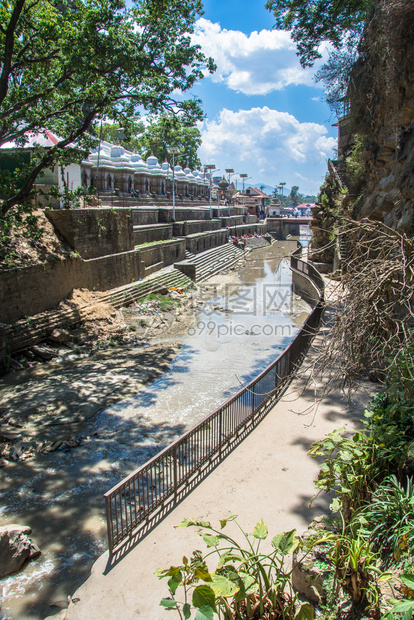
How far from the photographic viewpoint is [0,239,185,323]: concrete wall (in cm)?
1319

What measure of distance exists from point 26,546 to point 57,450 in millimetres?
2945

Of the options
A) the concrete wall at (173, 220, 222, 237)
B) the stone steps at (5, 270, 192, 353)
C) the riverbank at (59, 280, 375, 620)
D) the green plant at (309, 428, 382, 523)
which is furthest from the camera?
the concrete wall at (173, 220, 222, 237)

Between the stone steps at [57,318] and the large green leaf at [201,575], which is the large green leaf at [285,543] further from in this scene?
the stone steps at [57,318]

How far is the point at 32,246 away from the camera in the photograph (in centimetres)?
1488

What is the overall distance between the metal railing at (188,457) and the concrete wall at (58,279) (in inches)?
314

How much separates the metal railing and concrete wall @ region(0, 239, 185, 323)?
7978 mm

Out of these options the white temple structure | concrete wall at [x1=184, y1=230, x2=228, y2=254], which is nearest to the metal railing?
the white temple structure

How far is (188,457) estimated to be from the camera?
673 cm

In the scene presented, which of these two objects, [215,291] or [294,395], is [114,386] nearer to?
[294,395]

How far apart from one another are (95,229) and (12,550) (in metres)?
14.8

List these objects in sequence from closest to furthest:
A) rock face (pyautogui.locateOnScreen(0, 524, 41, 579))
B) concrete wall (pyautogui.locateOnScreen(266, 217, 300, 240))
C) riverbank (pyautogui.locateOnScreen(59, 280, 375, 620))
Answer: riverbank (pyautogui.locateOnScreen(59, 280, 375, 620)) < rock face (pyautogui.locateOnScreen(0, 524, 41, 579)) < concrete wall (pyautogui.locateOnScreen(266, 217, 300, 240))

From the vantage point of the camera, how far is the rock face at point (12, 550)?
16.9ft

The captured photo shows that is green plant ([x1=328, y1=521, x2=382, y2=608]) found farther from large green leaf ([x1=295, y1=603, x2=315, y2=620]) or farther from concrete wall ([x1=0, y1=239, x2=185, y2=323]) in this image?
concrete wall ([x1=0, y1=239, x2=185, y2=323])

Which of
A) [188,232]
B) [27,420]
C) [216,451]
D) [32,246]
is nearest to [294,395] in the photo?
[216,451]
